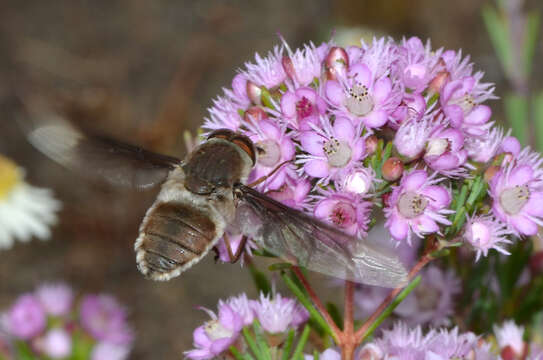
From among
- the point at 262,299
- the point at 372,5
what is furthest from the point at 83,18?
the point at 262,299

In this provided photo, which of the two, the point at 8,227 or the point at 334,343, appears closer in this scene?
the point at 334,343

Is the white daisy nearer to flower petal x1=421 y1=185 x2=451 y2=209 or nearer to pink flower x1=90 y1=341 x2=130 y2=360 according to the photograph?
pink flower x1=90 y1=341 x2=130 y2=360

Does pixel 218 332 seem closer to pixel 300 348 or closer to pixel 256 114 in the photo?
pixel 300 348

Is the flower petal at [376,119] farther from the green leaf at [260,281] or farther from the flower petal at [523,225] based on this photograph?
the green leaf at [260,281]

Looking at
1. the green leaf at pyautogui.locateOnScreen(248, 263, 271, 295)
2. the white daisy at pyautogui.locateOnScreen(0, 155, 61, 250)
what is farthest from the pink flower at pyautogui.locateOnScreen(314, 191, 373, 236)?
the white daisy at pyautogui.locateOnScreen(0, 155, 61, 250)

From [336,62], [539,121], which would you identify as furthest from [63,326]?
[539,121]

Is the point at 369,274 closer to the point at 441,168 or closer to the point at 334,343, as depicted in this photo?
the point at 441,168
